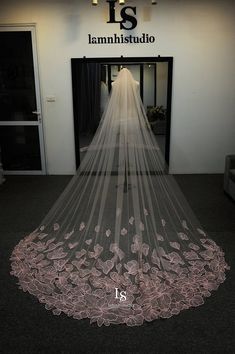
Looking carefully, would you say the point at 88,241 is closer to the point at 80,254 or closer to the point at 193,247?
the point at 80,254

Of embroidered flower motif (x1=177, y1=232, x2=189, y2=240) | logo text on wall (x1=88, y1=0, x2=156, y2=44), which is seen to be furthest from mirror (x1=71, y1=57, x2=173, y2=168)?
embroidered flower motif (x1=177, y1=232, x2=189, y2=240)

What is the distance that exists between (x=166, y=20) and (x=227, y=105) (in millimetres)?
1581

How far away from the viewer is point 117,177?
9.62 feet

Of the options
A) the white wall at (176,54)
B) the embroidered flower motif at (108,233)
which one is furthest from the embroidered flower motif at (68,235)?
the white wall at (176,54)

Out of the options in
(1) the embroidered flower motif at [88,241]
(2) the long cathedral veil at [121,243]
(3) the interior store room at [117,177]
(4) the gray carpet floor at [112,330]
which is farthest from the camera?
(1) the embroidered flower motif at [88,241]

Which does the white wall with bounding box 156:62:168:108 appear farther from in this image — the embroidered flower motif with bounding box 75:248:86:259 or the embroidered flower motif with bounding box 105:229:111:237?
the embroidered flower motif with bounding box 75:248:86:259

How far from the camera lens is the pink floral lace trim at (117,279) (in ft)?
6.82

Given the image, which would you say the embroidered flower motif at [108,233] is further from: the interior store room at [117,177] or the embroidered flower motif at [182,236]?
the embroidered flower motif at [182,236]

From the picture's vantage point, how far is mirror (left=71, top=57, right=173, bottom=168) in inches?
181

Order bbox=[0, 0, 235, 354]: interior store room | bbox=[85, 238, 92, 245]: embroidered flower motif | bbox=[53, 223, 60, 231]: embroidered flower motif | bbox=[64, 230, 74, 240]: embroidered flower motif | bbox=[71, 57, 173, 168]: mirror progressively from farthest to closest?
bbox=[71, 57, 173, 168]: mirror → bbox=[53, 223, 60, 231]: embroidered flower motif → bbox=[64, 230, 74, 240]: embroidered flower motif → bbox=[85, 238, 92, 245]: embroidered flower motif → bbox=[0, 0, 235, 354]: interior store room

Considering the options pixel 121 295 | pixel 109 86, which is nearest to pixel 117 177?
pixel 121 295

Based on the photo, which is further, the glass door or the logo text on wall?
the glass door

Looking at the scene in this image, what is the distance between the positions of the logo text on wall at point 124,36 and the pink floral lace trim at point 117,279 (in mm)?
3030

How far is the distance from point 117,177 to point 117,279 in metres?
0.99
